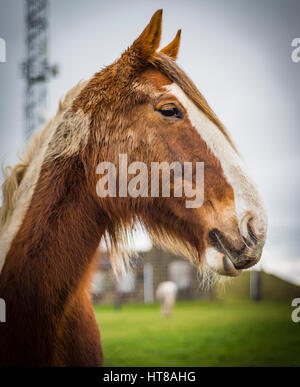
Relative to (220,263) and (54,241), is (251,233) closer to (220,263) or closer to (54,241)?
(220,263)

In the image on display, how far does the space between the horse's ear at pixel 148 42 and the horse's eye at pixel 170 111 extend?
0.23 metres

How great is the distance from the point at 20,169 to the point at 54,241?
0.40 m

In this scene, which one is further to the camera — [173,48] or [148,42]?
[173,48]

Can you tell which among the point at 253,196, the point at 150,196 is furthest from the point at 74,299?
the point at 253,196

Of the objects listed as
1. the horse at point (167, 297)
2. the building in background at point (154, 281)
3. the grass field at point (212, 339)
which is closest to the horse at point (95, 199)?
the grass field at point (212, 339)

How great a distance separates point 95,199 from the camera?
120cm

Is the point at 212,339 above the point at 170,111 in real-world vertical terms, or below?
below

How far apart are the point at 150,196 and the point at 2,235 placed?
61 cm

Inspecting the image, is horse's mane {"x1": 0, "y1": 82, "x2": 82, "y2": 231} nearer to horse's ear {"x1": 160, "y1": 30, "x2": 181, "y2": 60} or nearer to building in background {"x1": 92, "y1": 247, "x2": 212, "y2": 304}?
horse's ear {"x1": 160, "y1": 30, "x2": 181, "y2": 60}

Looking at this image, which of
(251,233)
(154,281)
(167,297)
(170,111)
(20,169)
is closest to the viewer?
(251,233)

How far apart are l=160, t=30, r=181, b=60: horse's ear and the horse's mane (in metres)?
0.40

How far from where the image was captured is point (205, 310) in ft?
29.3

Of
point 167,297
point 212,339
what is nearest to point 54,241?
point 212,339
